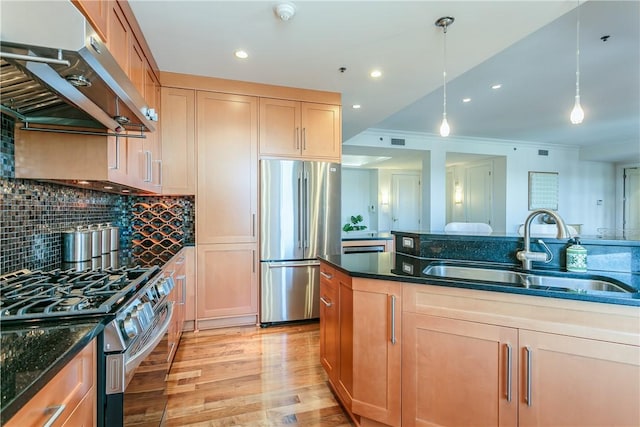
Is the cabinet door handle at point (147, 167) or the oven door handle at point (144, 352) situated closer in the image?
the oven door handle at point (144, 352)

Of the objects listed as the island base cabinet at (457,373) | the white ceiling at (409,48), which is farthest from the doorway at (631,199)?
the island base cabinet at (457,373)

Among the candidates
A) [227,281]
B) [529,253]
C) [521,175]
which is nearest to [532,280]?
[529,253]

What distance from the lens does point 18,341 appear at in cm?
81

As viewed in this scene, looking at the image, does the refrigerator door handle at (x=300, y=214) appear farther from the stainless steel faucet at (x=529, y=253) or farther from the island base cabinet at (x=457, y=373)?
the stainless steel faucet at (x=529, y=253)

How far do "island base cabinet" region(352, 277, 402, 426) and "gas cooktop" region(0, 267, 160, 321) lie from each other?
3.66 ft

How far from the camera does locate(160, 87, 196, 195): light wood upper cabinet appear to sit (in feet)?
9.67

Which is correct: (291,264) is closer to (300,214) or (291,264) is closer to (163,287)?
(300,214)

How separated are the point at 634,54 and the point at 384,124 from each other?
3.07m

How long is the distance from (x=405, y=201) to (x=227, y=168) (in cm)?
691

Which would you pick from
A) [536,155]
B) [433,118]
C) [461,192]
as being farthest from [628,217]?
[433,118]

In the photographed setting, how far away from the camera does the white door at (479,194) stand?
709cm

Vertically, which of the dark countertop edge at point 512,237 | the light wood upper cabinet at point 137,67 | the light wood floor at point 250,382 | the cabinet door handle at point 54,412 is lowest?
the light wood floor at point 250,382

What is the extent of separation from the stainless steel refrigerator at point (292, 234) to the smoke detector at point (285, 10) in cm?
142

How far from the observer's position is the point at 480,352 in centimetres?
135
